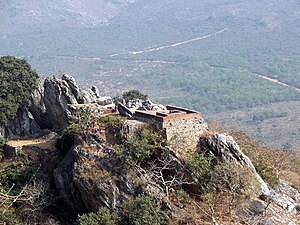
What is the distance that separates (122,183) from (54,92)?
45.5 feet

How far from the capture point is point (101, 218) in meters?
20.6

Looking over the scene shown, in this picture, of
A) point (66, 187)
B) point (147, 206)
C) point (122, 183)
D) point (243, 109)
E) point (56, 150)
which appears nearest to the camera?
point (147, 206)

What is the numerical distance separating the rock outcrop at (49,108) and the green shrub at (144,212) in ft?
43.5

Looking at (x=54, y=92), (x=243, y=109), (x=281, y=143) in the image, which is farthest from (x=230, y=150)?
(x=243, y=109)

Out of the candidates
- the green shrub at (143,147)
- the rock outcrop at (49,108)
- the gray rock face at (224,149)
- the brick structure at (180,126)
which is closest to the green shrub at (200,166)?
the gray rock face at (224,149)

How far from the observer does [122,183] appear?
21781 mm

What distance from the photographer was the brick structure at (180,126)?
2266 centimetres

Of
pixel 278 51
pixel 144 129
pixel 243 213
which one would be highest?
pixel 144 129

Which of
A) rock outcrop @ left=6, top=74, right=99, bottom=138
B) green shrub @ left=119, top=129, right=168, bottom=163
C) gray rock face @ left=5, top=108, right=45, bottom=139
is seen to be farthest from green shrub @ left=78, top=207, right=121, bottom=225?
gray rock face @ left=5, top=108, right=45, bottom=139

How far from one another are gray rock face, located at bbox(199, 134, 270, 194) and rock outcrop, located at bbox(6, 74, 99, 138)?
12486 millimetres

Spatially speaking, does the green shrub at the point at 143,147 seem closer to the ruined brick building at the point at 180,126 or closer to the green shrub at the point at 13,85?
the ruined brick building at the point at 180,126

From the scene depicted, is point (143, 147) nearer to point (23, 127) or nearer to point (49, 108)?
point (49, 108)

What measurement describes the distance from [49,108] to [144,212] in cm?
1619

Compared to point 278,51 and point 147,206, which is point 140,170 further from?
point 278,51
